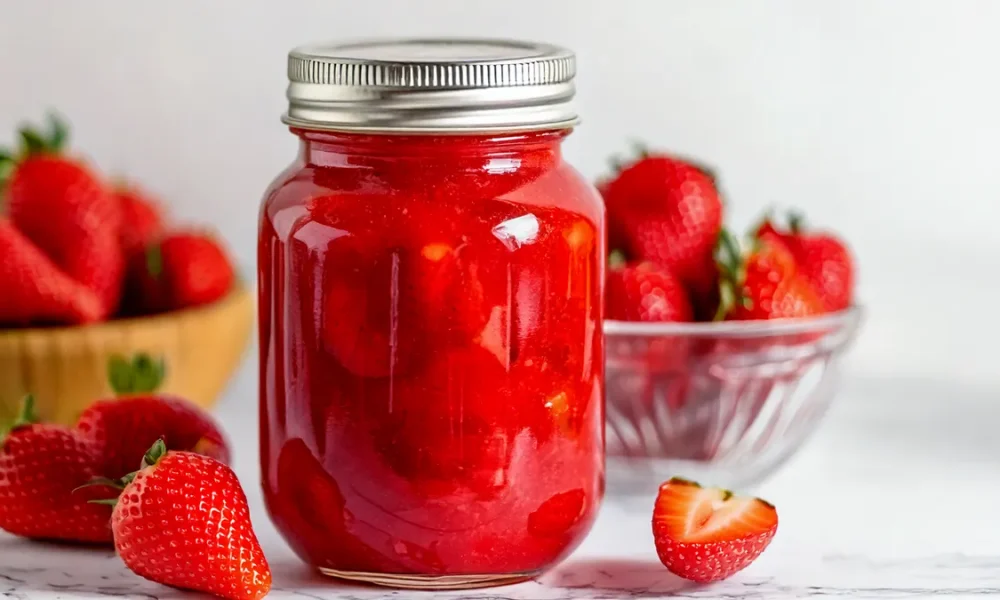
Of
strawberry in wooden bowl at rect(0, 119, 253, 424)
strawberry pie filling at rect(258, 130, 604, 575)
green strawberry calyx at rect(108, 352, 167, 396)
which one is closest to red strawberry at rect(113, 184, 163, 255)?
strawberry in wooden bowl at rect(0, 119, 253, 424)

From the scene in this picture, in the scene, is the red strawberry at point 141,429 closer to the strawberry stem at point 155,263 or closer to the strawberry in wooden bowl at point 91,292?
the strawberry in wooden bowl at point 91,292

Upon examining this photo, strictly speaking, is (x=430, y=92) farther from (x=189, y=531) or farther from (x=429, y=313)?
(x=189, y=531)

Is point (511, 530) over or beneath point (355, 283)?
beneath

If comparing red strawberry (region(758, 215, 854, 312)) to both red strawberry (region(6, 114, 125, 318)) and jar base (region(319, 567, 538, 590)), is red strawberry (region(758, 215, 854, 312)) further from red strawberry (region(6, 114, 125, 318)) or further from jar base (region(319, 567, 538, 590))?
red strawberry (region(6, 114, 125, 318))

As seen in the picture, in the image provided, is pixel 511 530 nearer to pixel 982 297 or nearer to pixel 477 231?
pixel 477 231

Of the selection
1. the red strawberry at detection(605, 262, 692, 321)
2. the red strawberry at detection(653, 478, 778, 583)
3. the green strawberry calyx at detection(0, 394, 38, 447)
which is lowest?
the red strawberry at detection(653, 478, 778, 583)

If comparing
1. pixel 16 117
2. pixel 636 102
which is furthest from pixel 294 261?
pixel 16 117
